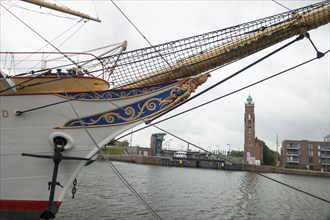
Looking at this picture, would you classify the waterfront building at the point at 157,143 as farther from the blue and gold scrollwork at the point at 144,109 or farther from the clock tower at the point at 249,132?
the blue and gold scrollwork at the point at 144,109

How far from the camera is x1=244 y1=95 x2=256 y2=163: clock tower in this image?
7669cm

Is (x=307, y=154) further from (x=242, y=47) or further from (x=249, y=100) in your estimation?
(x=242, y=47)

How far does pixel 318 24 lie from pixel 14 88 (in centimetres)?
622

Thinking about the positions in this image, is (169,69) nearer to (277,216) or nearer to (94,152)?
(94,152)

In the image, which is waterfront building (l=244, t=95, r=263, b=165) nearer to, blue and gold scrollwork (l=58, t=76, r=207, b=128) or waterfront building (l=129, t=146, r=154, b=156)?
waterfront building (l=129, t=146, r=154, b=156)

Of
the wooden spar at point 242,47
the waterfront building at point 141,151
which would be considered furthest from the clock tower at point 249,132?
the wooden spar at point 242,47

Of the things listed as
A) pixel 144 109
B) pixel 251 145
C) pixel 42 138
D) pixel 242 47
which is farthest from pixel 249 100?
pixel 42 138

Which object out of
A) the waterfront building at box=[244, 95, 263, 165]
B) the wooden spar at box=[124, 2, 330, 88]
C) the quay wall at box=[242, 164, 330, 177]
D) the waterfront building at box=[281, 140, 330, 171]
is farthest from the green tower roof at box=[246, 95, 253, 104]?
the wooden spar at box=[124, 2, 330, 88]

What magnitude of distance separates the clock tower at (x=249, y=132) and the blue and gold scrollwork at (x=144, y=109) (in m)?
72.9

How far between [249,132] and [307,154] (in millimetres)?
15728

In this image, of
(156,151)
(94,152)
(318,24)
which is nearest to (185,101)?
(94,152)

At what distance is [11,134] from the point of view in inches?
231

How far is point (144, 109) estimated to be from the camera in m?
6.04

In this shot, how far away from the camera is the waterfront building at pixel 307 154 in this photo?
72.9 m
